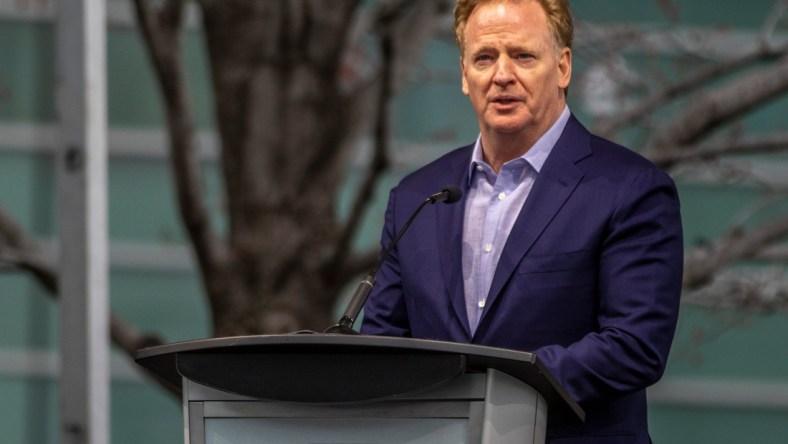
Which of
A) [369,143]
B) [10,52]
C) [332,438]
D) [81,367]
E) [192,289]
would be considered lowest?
[332,438]

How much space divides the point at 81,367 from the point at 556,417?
3046 mm

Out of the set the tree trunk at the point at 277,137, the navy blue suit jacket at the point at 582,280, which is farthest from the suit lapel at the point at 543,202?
the tree trunk at the point at 277,137

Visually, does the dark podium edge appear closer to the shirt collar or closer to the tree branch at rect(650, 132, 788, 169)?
the shirt collar

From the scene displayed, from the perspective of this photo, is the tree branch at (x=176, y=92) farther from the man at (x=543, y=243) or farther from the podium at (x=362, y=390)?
the podium at (x=362, y=390)

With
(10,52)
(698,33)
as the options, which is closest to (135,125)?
(10,52)

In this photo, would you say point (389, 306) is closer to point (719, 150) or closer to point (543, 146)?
point (543, 146)

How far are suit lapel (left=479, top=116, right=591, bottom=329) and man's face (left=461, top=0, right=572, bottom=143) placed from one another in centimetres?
7

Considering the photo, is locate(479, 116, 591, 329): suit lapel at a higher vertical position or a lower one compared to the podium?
higher

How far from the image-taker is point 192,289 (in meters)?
6.84

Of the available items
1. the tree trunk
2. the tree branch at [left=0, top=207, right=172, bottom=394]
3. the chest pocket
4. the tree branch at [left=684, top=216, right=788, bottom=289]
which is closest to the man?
the chest pocket

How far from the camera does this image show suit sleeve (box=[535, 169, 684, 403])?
2088 millimetres

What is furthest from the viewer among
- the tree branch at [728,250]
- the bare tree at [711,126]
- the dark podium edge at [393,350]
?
the tree branch at [728,250]

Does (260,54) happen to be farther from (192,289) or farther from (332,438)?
(332,438)

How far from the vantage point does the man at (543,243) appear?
2.16 m
